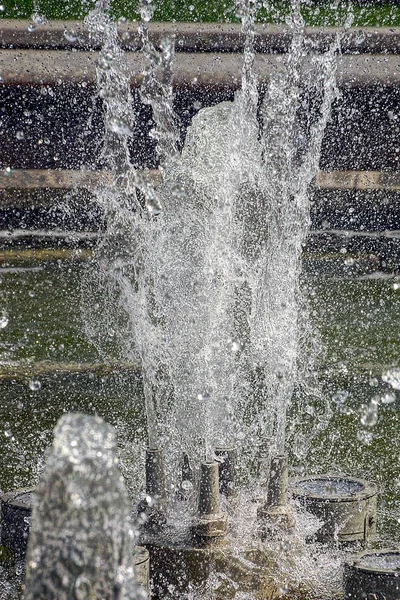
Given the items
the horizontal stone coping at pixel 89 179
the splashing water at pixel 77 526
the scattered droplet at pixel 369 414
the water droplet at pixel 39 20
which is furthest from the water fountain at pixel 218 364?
the water droplet at pixel 39 20

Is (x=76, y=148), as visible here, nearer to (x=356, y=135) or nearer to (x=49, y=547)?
(x=356, y=135)

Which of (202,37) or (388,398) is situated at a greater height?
(202,37)

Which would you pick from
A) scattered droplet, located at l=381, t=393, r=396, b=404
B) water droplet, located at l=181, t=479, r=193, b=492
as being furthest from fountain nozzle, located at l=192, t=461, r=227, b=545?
scattered droplet, located at l=381, t=393, r=396, b=404

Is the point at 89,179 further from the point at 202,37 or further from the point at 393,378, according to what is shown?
the point at 393,378

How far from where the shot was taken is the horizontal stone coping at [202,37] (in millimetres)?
12047

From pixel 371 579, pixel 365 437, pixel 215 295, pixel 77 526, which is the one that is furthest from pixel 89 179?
pixel 77 526

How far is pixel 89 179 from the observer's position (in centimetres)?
1220

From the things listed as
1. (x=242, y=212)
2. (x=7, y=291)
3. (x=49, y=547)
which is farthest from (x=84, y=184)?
(x=49, y=547)

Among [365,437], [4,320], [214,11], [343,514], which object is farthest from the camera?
[214,11]

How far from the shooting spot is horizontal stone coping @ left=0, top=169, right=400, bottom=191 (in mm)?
11672

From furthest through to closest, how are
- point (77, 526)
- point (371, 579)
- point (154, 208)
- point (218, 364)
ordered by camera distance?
1. point (154, 208)
2. point (218, 364)
3. point (371, 579)
4. point (77, 526)

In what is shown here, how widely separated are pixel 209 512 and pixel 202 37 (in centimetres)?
1015

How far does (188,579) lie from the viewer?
309cm

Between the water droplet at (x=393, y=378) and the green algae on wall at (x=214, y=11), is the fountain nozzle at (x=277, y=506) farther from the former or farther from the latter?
the green algae on wall at (x=214, y=11)
